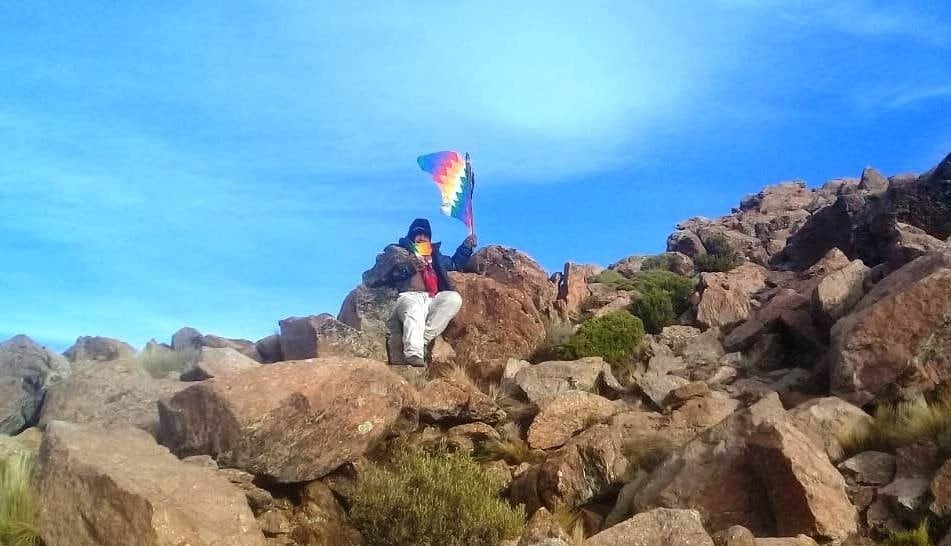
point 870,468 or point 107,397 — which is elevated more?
point 107,397

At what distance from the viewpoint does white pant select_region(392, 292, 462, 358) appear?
12.2 metres

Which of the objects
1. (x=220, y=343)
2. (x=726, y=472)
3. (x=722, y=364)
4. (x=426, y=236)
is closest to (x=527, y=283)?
(x=426, y=236)

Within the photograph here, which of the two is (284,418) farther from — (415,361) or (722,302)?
(722,302)

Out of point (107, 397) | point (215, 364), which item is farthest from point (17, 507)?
point (215, 364)

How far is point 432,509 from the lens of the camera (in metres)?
6.94

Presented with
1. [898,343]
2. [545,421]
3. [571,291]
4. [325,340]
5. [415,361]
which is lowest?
[545,421]

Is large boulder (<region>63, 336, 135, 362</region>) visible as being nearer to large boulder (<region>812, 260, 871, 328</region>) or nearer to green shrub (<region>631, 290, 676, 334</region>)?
green shrub (<region>631, 290, 676, 334</region>)

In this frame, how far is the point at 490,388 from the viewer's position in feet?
35.9

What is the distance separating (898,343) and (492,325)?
21.4 ft

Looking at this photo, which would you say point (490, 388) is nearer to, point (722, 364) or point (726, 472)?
point (722, 364)

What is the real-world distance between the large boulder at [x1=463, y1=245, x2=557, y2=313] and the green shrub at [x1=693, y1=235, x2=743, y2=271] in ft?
24.3

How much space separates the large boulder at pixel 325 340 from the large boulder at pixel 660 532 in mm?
7027

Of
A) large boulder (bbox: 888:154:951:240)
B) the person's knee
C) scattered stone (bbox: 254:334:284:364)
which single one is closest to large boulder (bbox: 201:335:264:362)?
scattered stone (bbox: 254:334:284:364)

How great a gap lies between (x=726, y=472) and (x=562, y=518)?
1628mm
